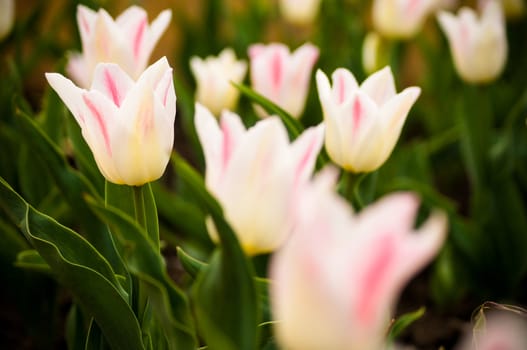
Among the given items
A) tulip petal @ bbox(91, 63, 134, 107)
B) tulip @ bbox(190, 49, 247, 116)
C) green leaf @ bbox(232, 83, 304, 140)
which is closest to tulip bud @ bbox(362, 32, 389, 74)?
tulip @ bbox(190, 49, 247, 116)

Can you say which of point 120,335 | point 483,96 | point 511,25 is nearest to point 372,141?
point 120,335

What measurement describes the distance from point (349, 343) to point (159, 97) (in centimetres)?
28

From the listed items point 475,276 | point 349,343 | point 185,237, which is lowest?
point 475,276

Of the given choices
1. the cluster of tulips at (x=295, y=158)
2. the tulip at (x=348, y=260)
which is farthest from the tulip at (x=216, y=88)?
the tulip at (x=348, y=260)

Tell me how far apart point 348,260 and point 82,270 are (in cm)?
34

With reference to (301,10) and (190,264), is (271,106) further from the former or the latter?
(301,10)

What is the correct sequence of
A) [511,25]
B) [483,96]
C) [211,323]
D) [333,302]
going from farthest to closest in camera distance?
1. [511,25]
2. [483,96]
3. [211,323]
4. [333,302]

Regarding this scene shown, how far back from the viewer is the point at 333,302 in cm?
33

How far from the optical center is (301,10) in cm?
147

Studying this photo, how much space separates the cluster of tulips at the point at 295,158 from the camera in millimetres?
332

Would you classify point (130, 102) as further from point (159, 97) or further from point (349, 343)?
point (349, 343)

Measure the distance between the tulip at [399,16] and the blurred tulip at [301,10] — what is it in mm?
261

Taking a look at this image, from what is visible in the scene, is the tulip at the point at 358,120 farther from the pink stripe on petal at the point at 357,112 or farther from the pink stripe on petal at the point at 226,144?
the pink stripe on petal at the point at 226,144

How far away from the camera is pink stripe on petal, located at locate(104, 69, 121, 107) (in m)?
0.59
